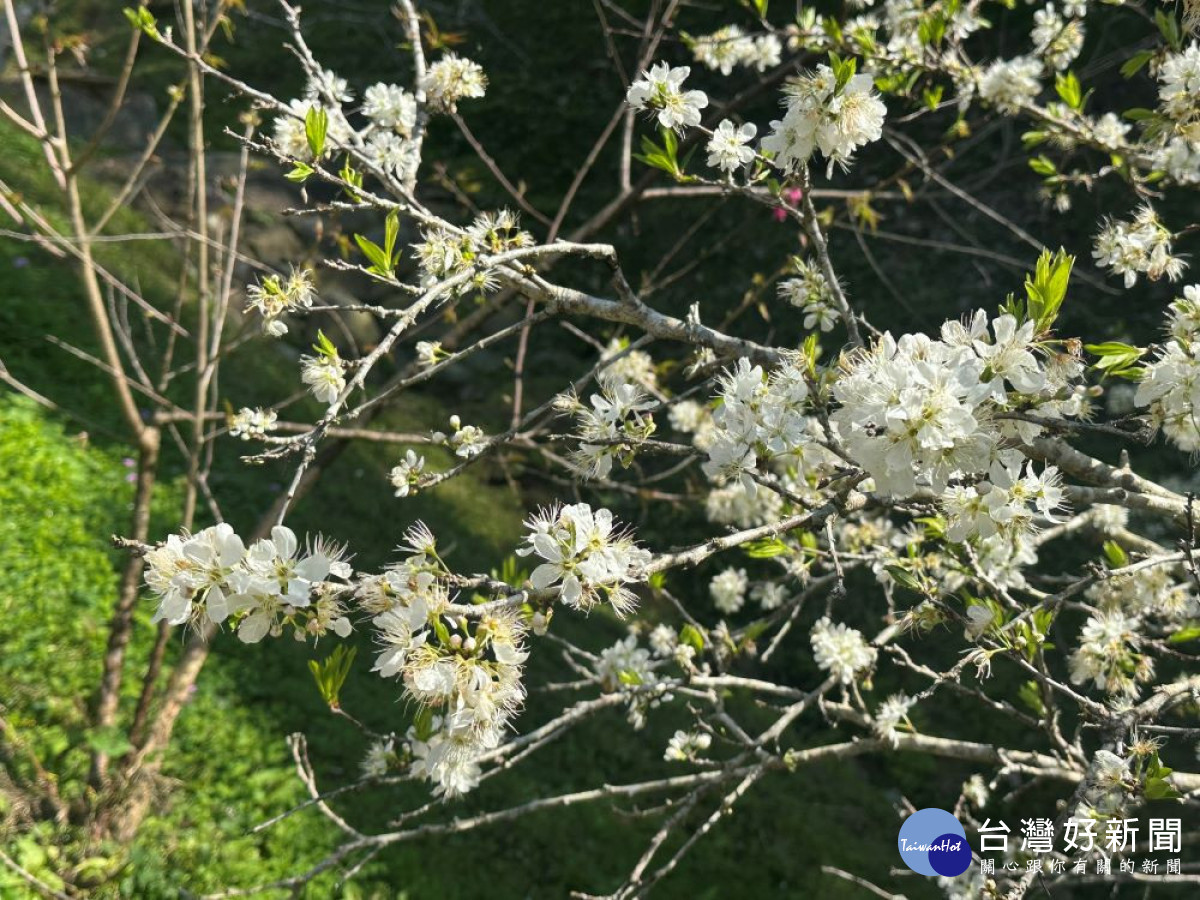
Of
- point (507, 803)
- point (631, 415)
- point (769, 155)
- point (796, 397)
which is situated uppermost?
point (769, 155)

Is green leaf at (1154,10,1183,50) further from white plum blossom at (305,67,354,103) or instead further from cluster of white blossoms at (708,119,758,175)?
white plum blossom at (305,67,354,103)

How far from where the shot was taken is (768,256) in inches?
306

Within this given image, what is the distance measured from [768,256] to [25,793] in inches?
254

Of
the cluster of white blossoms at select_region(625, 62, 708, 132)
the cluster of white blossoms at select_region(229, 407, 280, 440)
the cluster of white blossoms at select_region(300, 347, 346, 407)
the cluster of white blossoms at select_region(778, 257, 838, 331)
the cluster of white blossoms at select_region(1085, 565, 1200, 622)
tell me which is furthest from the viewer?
the cluster of white blossoms at select_region(1085, 565, 1200, 622)

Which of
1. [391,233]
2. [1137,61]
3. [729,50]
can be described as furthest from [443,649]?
[729,50]

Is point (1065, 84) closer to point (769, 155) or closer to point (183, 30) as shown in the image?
point (769, 155)

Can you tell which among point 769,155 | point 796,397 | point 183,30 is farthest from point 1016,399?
point 183,30

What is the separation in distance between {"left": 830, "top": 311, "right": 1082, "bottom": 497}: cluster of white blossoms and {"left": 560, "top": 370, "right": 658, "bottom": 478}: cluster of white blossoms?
0.44 meters

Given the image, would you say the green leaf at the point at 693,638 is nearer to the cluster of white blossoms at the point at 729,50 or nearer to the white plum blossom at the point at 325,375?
the white plum blossom at the point at 325,375

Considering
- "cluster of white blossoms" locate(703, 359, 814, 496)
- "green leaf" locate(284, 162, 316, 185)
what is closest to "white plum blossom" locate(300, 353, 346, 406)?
"green leaf" locate(284, 162, 316, 185)

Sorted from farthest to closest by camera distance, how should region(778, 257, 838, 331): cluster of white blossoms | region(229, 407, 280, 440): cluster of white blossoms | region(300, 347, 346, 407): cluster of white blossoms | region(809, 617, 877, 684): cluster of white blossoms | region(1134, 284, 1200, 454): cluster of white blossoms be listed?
region(809, 617, 877, 684): cluster of white blossoms
region(778, 257, 838, 331): cluster of white blossoms
region(229, 407, 280, 440): cluster of white blossoms
region(300, 347, 346, 407): cluster of white blossoms
region(1134, 284, 1200, 454): cluster of white blossoms

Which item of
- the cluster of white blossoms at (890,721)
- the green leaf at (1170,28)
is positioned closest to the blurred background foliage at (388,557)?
the cluster of white blossoms at (890,721)

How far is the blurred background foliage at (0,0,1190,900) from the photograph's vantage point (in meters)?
3.20

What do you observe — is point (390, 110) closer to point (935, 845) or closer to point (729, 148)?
point (729, 148)
